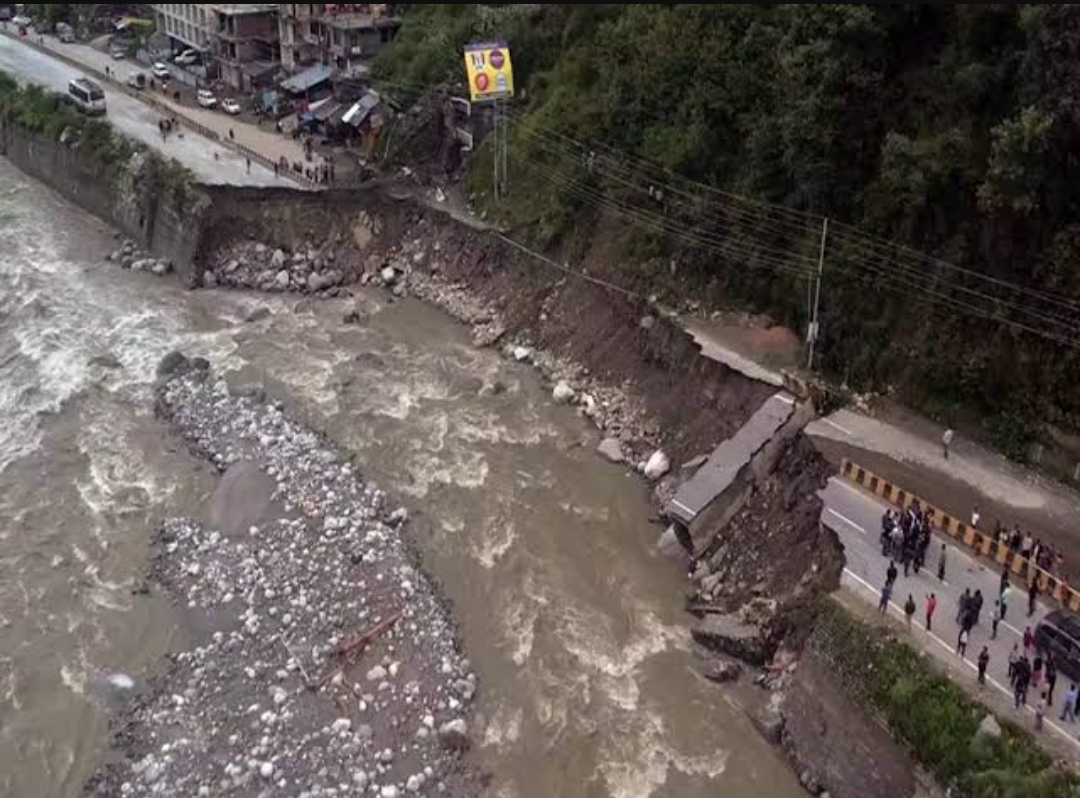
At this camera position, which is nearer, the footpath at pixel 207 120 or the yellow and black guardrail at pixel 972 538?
the yellow and black guardrail at pixel 972 538

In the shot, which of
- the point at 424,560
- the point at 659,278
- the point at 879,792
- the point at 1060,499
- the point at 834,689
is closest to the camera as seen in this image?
the point at 879,792

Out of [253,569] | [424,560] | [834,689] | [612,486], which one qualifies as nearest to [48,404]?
[253,569]

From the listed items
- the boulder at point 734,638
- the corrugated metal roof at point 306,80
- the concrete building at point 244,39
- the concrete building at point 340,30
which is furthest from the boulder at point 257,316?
the concrete building at point 244,39

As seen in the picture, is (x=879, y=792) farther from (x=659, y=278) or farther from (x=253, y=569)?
(x=659, y=278)

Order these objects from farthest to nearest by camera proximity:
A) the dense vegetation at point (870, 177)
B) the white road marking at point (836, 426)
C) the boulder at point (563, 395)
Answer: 1. the boulder at point (563, 395)
2. the white road marking at point (836, 426)
3. the dense vegetation at point (870, 177)

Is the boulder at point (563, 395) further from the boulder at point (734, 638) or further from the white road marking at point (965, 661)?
the white road marking at point (965, 661)

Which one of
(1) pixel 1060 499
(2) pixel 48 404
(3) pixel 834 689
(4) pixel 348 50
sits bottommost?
(2) pixel 48 404
